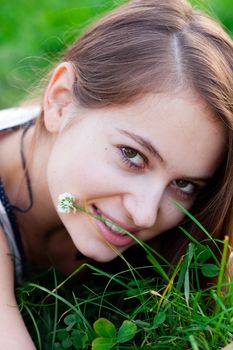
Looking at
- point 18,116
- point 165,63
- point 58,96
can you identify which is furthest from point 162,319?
point 18,116

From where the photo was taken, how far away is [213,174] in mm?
2400

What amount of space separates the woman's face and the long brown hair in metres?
0.05

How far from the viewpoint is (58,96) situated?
2.54 m

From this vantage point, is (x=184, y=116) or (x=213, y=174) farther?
(x=213, y=174)

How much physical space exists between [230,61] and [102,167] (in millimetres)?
548

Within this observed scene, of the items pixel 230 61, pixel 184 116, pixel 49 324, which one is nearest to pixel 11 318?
pixel 49 324

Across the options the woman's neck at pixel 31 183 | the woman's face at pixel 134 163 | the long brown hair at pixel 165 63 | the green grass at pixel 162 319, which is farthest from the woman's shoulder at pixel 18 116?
the green grass at pixel 162 319

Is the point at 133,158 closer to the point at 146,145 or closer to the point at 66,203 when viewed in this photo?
the point at 146,145

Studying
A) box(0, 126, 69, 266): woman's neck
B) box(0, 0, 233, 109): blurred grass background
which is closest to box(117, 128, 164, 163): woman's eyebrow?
box(0, 126, 69, 266): woman's neck

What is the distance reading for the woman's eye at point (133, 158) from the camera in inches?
88.3

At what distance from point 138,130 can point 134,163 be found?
108 millimetres

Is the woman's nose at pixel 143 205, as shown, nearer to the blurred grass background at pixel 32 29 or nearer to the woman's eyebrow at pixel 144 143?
the woman's eyebrow at pixel 144 143

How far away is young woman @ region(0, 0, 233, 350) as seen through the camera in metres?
2.20

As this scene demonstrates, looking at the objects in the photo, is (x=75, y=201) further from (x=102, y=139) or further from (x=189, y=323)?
(x=189, y=323)
